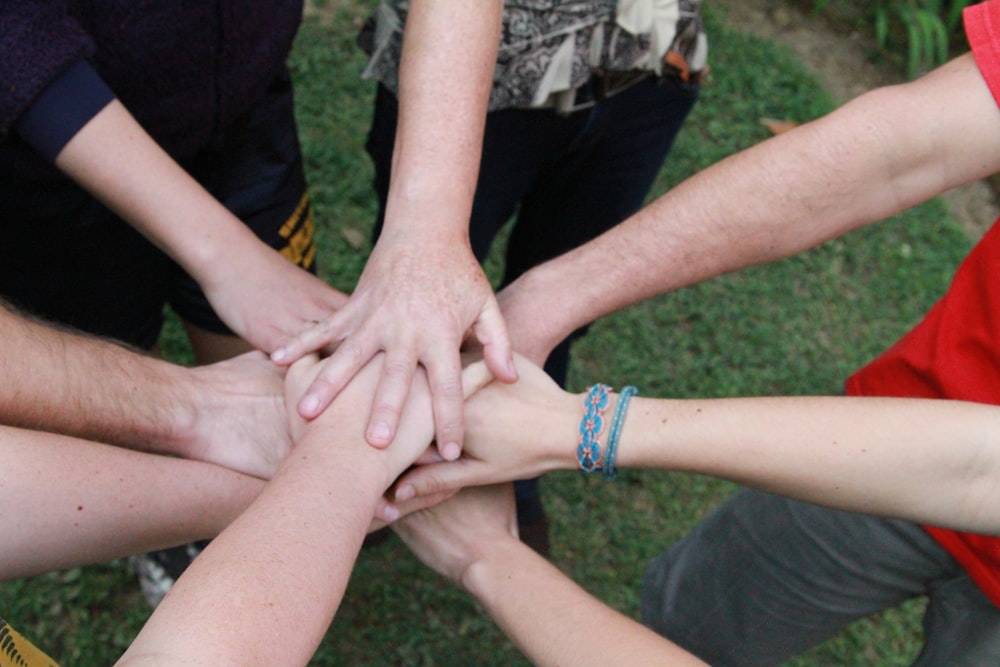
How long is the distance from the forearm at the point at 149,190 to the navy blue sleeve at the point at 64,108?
0.01 m

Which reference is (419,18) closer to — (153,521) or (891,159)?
(891,159)

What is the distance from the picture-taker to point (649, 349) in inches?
130

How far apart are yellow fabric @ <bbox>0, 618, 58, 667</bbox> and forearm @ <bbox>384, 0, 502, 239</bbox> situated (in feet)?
2.87

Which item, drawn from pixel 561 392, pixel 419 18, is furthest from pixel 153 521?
pixel 419 18

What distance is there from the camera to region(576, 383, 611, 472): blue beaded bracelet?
159cm

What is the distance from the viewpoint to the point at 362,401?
63.7 inches

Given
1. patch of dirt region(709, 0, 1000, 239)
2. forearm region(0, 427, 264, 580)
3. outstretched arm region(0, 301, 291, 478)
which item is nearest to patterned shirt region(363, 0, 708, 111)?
outstretched arm region(0, 301, 291, 478)

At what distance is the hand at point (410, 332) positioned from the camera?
1.61 metres

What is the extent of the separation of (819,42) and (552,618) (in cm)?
387

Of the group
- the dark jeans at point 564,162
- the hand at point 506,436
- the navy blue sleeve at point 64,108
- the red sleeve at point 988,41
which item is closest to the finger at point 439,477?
the hand at point 506,436

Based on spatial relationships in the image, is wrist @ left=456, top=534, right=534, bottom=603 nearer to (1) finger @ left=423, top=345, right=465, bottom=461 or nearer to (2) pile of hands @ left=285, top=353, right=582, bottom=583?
(2) pile of hands @ left=285, top=353, right=582, bottom=583

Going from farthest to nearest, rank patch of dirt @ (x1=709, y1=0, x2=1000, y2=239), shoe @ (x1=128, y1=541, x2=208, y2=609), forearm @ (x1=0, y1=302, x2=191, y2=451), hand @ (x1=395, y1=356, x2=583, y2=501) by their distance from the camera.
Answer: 1. patch of dirt @ (x1=709, y1=0, x2=1000, y2=239)
2. shoe @ (x1=128, y1=541, x2=208, y2=609)
3. hand @ (x1=395, y1=356, x2=583, y2=501)
4. forearm @ (x1=0, y1=302, x2=191, y2=451)

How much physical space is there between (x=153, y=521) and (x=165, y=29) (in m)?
0.84

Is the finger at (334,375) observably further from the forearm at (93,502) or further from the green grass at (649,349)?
A: the green grass at (649,349)
